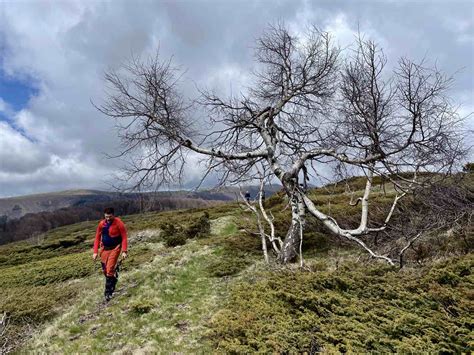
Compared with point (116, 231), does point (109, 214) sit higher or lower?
higher

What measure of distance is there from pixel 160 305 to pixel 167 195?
12.0 ft

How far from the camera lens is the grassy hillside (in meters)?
5.36

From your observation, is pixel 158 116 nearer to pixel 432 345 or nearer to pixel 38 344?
pixel 38 344

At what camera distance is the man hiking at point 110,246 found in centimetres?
1095

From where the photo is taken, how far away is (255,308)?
6871mm

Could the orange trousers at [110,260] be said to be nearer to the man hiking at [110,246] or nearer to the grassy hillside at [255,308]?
the man hiking at [110,246]

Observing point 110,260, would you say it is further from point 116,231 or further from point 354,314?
point 354,314

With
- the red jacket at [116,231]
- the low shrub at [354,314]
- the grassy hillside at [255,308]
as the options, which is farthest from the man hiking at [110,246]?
the low shrub at [354,314]

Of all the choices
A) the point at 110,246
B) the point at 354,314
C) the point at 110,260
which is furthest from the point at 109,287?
the point at 354,314

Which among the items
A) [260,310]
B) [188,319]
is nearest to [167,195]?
[188,319]

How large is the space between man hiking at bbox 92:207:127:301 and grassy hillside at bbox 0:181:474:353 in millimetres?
615

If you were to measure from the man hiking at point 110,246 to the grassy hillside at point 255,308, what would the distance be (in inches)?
24.2

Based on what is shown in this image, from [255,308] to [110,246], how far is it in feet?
20.0

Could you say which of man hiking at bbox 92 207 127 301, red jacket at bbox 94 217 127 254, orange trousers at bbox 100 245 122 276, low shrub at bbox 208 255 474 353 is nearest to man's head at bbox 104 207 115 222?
man hiking at bbox 92 207 127 301
